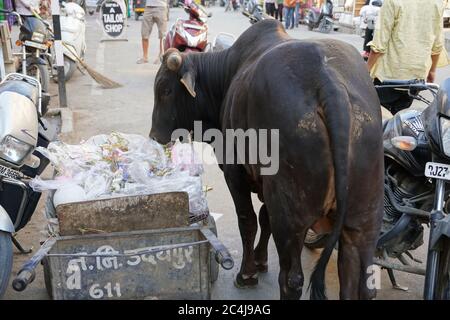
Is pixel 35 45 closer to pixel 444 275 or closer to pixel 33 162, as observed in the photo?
pixel 33 162

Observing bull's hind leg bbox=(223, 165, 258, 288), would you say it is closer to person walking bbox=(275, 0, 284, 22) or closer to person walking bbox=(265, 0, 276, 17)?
person walking bbox=(275, 0, 284, 22)

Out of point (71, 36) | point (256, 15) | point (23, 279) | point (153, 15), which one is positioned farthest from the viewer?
point (153, 15)

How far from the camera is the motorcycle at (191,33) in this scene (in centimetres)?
845

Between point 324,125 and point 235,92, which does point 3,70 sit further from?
point 324,125

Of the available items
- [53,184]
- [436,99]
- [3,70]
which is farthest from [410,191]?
[3,70]

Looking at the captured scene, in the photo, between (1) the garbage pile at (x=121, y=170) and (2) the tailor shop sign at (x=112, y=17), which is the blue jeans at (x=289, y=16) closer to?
(2) the tailor shop sign at (x=112, y=17)

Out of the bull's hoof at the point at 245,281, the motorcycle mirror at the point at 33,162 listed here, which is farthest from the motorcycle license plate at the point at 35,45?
the bull's hoof at the point at 245,281

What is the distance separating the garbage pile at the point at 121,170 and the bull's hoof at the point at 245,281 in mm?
507

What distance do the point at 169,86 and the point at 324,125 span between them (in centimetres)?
155

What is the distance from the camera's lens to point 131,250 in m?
2.84

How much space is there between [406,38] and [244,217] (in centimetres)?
275

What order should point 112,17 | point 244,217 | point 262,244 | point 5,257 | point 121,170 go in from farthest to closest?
point 112,17 < point 262,244 < point 121,170 < point 244,217 < point 5,257

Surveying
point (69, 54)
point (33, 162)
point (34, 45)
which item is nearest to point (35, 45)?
point (34, 45)

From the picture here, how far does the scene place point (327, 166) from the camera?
219cm
